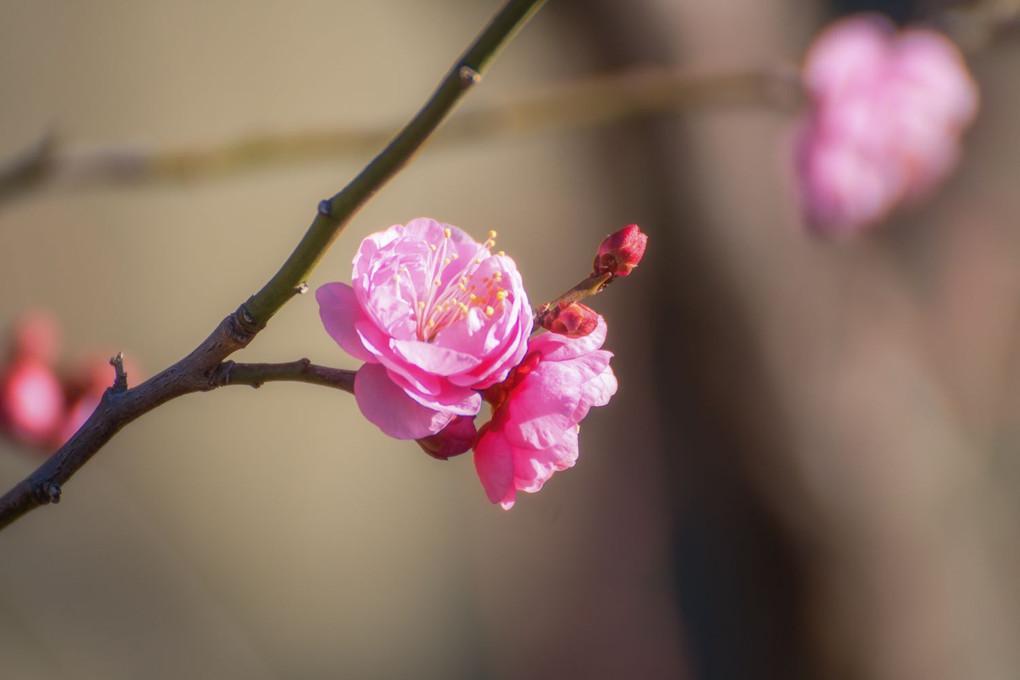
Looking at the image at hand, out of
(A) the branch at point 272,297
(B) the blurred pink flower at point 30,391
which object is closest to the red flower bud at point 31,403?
(B) the blurred pink flower at point 30,391

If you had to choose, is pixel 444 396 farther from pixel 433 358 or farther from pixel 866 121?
pixel 866 121

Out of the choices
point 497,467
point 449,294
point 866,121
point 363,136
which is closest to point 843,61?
point 866,121

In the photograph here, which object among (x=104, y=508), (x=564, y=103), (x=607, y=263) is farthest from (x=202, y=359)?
(x=104, y=508)

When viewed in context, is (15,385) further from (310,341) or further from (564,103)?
(310,341)

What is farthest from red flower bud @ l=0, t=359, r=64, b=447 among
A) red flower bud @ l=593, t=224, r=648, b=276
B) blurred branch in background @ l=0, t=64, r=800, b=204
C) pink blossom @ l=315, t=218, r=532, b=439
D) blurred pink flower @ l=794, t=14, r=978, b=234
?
blurred pink flower @ l=794, t=14, r=978, b=234

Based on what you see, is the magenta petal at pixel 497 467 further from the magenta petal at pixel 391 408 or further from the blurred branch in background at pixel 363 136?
the blurred branch in background at pixel 363 136
